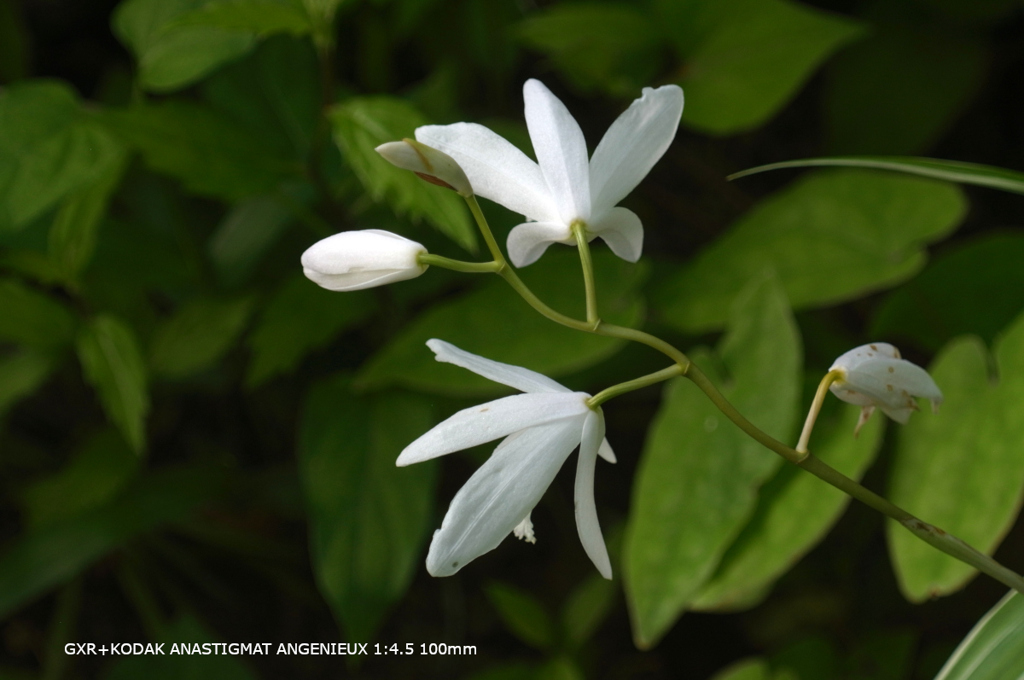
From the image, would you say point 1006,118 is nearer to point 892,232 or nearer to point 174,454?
point 892,232

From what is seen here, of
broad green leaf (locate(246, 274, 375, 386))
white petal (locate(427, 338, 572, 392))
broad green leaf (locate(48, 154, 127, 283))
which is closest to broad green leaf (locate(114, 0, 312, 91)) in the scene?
broad green leaf (locate(48, 154, 127, 283))

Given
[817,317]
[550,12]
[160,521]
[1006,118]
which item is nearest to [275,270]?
[160,521]

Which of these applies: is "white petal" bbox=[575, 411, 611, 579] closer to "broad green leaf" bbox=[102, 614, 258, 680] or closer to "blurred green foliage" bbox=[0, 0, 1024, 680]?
"blurred green foliage" bbox=[0, 0, 1024, 680]

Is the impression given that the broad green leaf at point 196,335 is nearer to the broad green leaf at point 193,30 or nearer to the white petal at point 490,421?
the broad green leaf at point 193,30

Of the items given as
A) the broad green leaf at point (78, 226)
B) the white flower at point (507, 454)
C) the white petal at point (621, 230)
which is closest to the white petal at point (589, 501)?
the white flower at point (507, 454)

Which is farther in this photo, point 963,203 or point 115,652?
point 115,652

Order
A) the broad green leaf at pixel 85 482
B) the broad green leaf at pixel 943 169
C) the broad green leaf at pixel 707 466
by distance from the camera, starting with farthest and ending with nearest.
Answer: the broad green leaf at pixel 85 482
the broad green leaf at pixel 707 466
the broad green leaf at pixel 943 169

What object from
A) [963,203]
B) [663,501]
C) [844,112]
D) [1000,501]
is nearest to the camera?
[1000,501]
